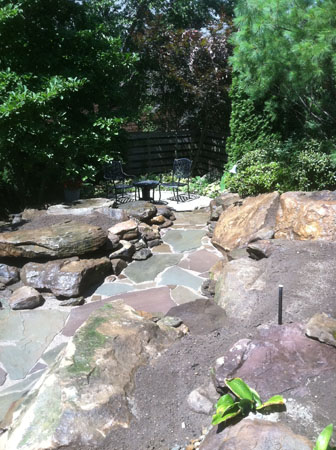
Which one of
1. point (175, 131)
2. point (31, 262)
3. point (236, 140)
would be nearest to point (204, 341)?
point (31, 262)

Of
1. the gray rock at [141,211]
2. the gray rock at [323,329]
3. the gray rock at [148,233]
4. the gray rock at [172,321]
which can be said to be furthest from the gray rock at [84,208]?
the gray rock at [323,329]

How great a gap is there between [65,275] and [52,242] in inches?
23.7

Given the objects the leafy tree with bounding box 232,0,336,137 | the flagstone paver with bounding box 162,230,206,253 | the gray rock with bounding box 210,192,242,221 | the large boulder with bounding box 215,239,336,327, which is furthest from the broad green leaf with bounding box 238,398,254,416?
the gray rock with bounding box 210,192,242,221

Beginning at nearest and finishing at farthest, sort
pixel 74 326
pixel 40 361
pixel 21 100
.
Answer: pixel 40 361 → pixel 74 326 → pixel 21 100

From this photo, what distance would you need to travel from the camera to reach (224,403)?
223 centimetres

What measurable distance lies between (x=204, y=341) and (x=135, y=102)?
10167mm

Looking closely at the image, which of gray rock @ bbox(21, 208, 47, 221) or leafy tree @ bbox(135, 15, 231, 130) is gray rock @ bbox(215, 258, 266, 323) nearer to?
gray rock @ bbox(21, 208, 47, 221)

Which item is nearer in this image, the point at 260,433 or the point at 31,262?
the point at 260,433

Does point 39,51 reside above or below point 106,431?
above

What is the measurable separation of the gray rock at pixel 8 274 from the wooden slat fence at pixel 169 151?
678 cm

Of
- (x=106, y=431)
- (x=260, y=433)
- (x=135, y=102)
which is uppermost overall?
(x=135, y=102)

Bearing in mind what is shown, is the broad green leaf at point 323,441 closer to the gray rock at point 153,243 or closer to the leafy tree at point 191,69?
the gray rock at point 153,243

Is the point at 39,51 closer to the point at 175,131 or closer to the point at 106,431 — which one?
the point at 175,131

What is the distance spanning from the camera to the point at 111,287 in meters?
5.34
